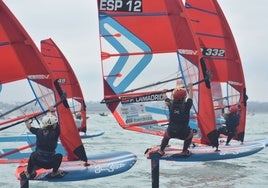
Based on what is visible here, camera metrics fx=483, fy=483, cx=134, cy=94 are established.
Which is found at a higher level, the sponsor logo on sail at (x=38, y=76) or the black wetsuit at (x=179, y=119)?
the sponsor logo on sail at (x=38, y=76)

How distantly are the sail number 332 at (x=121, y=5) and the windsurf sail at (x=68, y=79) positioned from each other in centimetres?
1089

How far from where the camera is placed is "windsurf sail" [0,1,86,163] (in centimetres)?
1002

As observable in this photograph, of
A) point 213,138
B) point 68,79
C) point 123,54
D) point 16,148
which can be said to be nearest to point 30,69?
point 16,148

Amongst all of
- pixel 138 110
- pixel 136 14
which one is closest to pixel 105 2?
pixel 136 14

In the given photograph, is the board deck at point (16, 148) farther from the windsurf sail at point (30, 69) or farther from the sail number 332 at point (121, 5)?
the sail number 332 at point (121, 5)

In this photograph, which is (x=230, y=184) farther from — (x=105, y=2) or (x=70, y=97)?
(x=70, y=97)

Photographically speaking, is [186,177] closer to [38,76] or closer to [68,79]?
[38,76]

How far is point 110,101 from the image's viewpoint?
504 inches

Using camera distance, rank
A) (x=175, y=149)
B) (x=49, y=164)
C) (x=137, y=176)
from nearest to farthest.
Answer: (x=49, y=164) → (x=175, y=149) → (x=137, y=176)

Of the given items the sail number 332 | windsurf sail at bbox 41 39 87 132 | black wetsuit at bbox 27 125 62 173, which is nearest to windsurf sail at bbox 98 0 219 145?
the sail number 332

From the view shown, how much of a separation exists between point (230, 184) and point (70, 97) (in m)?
12.8

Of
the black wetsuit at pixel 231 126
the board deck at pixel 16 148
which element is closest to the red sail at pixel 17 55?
the board deck at pixel 16 148

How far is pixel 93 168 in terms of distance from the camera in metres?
9.58

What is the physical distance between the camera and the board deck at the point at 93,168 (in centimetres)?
913
